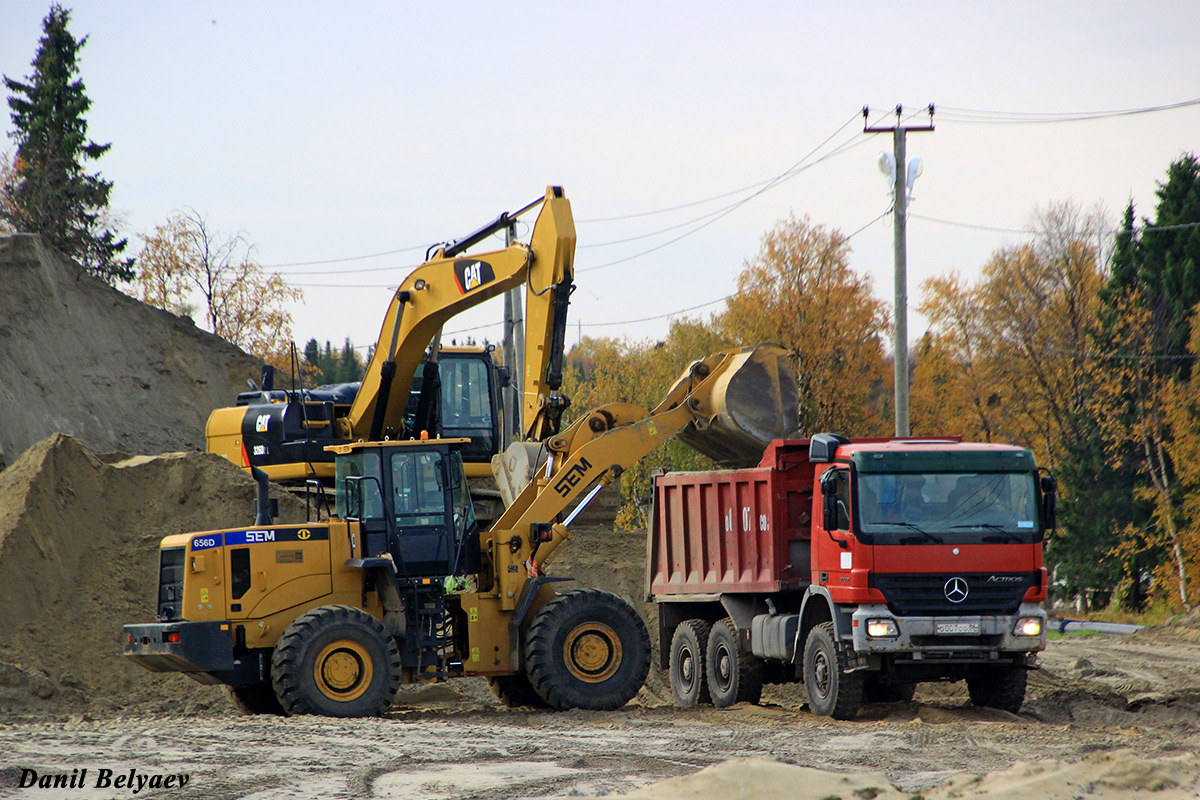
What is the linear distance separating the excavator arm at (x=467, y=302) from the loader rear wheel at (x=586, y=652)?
2.56 meters

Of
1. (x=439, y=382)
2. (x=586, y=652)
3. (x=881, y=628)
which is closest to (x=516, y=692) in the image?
(x=586, y=652)

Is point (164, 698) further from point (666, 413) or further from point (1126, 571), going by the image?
point (1126, 571)

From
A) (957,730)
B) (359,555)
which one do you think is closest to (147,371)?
(359,555)

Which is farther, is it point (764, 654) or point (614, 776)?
point (764, 654)

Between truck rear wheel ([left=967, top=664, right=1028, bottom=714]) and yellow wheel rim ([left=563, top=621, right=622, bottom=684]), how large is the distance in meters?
3.80

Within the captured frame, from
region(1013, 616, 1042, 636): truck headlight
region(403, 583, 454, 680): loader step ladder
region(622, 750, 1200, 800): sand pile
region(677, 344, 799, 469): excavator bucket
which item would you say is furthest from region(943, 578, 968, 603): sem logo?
region(403, 583, 454, 680): loader step ladder

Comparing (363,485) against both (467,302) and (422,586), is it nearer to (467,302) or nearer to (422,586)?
(422,586)

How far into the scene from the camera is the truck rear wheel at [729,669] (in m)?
14.8

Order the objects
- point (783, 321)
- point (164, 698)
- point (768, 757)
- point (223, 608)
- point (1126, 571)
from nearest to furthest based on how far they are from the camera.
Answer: point (768, 757), point (223, 608), point (164, 698), point (1126, 571), point (783, 321)

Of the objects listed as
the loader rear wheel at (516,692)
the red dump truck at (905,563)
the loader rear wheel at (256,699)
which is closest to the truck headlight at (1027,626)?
the red dump truck at (905,563)

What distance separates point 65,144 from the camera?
43.9 metres

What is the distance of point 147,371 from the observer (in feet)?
109

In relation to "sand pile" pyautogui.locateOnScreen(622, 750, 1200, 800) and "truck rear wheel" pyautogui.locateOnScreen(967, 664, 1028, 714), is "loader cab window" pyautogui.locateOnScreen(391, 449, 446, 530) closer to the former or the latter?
"truck rear wheel" pyautogui.locateOnScreen(967, 664, 1028, 714)

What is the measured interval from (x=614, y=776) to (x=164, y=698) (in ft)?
32.4
